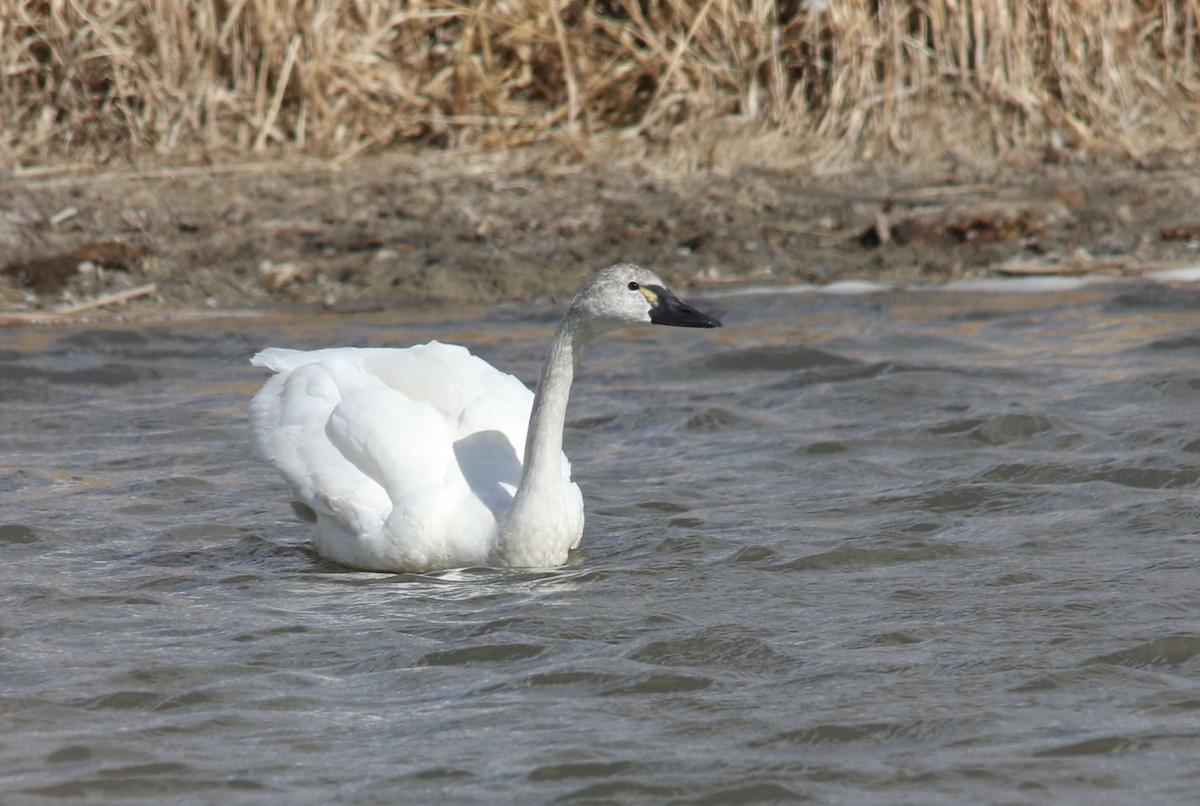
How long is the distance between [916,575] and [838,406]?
6.81 ft

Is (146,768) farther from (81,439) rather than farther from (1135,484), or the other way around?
(1135,484)

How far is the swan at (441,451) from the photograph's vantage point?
4965 millimetres

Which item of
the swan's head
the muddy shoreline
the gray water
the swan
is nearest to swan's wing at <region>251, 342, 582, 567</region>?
the swan

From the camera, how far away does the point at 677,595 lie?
4793mm

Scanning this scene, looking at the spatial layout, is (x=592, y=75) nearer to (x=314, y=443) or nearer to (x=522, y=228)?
(x=522, y=228)

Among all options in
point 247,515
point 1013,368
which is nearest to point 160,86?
point 247,515

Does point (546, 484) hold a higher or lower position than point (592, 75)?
lower

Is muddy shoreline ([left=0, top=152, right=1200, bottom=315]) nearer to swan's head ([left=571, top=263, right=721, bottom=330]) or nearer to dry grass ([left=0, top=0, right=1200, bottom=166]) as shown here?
dry grass ([left=0, top=0, right=1200, bottom=166])

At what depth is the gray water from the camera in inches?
144

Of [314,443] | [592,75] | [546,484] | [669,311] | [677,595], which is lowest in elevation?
[677,595]

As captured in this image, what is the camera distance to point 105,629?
455cm

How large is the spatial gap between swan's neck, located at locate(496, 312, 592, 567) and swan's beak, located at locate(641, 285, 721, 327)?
0.25 metres

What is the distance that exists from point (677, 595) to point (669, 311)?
31.4 inches

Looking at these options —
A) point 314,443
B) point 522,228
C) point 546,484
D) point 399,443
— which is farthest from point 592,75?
point 546,484
